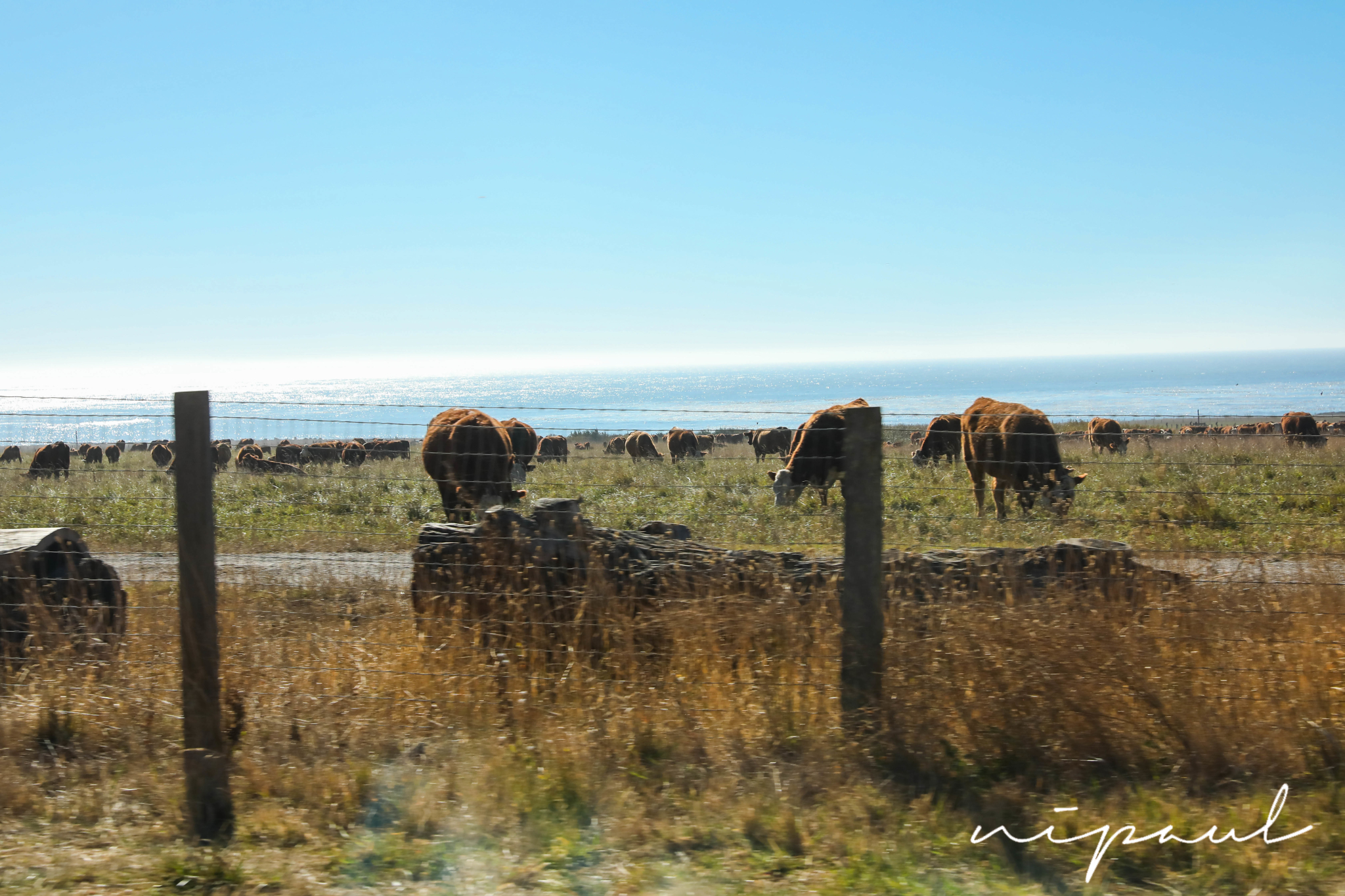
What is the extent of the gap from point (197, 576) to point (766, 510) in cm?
673

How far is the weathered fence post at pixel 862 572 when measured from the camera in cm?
482

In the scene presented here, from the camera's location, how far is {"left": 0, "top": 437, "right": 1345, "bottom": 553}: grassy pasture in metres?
8.79

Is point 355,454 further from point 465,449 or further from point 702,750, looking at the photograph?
point 702,750

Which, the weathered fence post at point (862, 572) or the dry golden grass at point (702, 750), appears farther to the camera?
the weathered fence post at point (862, 572)

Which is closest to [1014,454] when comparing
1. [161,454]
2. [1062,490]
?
[1062,490]

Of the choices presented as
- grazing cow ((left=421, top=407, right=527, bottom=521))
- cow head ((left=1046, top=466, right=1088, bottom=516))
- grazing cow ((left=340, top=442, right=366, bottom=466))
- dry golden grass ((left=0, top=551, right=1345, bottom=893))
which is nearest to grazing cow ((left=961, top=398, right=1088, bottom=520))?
cow head ((left=1046, top=466, right=1088, bottom=516))

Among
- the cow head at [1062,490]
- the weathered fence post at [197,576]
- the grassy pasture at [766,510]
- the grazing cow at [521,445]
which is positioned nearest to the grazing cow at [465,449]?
the grazing cow at [521,445]

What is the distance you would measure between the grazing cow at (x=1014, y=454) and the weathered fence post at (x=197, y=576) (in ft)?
23.2

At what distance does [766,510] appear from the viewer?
10422 millimetres

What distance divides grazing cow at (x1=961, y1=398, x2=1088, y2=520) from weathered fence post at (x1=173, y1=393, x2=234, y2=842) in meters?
7.07

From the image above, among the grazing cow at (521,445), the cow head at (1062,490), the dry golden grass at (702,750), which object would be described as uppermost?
the grazing cow at (521,445)

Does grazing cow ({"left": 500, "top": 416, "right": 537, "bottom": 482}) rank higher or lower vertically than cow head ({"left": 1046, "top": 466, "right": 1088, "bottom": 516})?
higher

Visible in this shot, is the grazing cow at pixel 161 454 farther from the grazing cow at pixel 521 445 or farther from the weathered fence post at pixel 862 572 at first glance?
the weathered fence post at pixel 862 572

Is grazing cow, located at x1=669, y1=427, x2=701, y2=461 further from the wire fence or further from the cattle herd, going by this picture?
the wire fence
